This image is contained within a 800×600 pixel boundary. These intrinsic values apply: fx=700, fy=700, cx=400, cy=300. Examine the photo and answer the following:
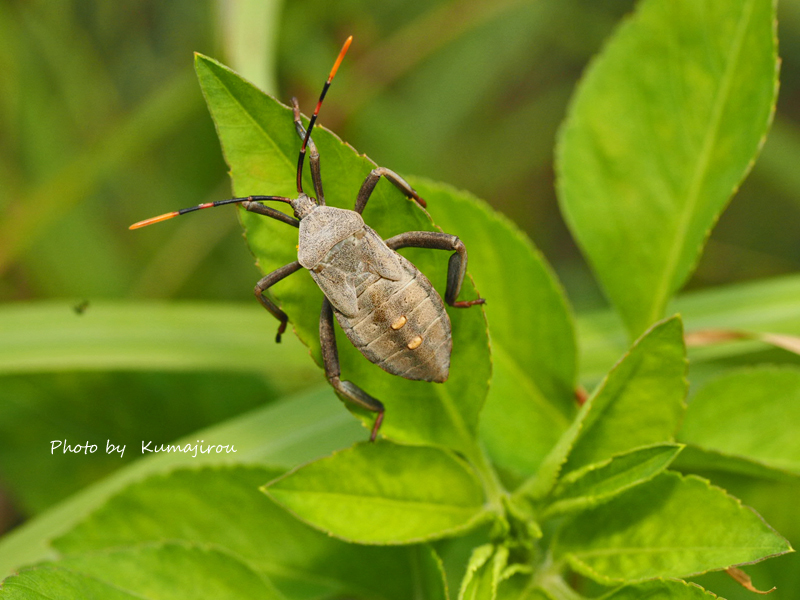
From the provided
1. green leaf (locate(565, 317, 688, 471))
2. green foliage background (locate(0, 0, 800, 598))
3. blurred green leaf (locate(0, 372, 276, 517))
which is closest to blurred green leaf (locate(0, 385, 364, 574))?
green foliage background (locate(0, 0, 800, 598))

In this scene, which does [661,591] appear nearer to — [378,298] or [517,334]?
[517,334]

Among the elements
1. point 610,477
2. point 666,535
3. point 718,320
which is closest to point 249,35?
point 718,320

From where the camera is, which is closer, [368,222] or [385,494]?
[385,494]

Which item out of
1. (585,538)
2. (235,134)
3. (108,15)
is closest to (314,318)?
(235,134)

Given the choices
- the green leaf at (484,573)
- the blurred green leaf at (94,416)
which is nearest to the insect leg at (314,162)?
the green leaf at (484,573)

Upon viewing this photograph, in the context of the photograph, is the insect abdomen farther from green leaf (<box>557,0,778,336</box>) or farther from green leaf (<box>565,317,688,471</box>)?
green leaf (<box>557,0,778,336</box>)

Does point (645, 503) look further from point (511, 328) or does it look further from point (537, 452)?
point (511, 328)
